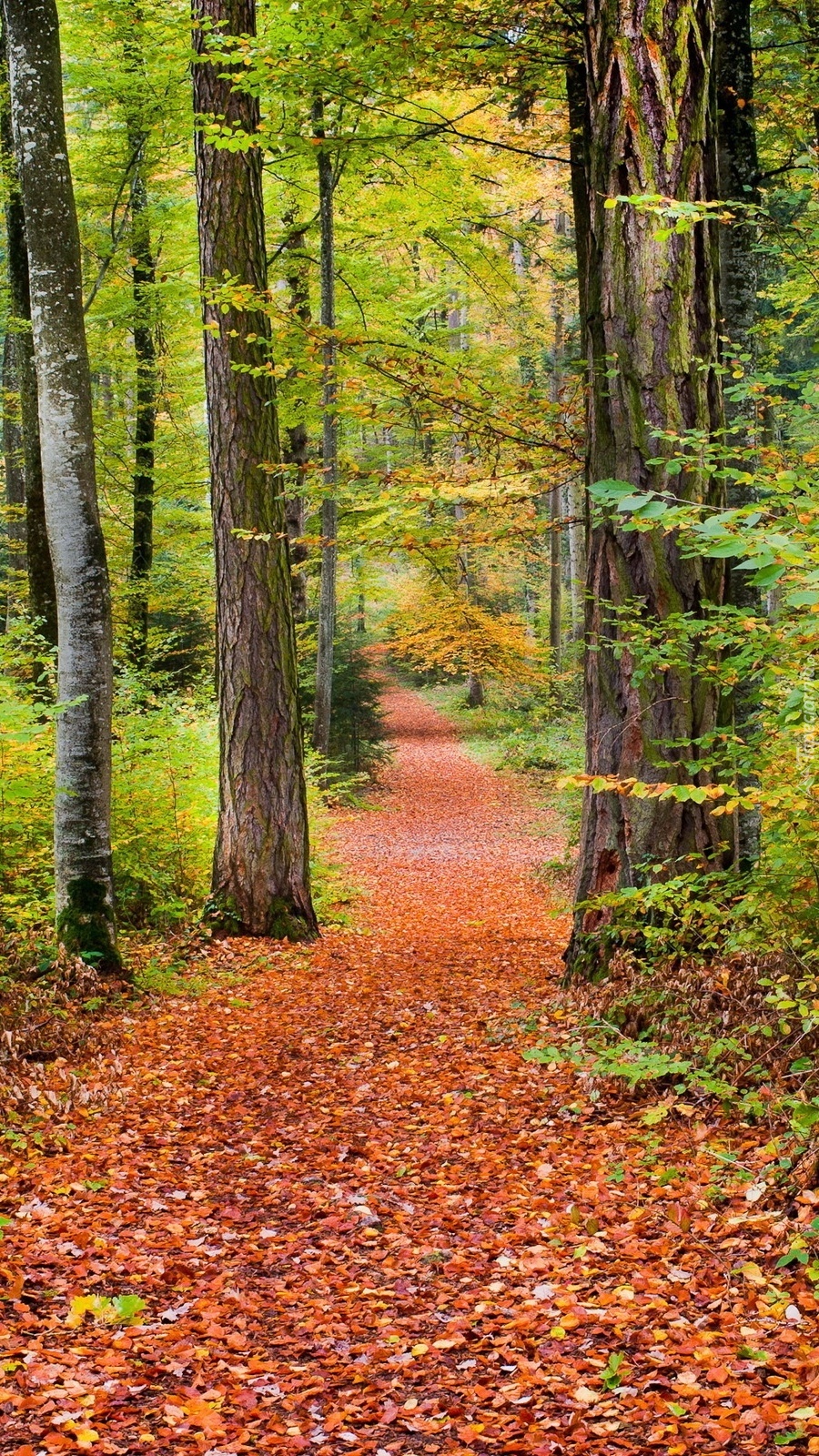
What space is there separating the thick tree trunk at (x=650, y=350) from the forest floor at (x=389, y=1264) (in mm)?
1447

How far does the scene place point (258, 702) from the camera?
7750 mm

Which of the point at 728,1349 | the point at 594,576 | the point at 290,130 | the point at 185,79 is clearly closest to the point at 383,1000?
the point at 594,576

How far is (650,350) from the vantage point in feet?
16.0

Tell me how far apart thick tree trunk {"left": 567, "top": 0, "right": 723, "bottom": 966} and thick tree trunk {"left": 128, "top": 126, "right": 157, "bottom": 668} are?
985 cm

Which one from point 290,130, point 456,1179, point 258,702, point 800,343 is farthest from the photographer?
point 800,343

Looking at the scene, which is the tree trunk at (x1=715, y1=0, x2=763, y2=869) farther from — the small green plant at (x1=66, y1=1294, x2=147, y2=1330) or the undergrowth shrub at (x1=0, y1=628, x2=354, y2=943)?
the small green plant at (x1=66, y1=1294, x2=147, y2=1330)

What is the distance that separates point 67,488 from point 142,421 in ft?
35.5

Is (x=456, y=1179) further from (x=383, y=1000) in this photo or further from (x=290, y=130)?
(x=290, y=130)

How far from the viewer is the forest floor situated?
8.10 ft

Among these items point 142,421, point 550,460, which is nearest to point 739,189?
point 550,460

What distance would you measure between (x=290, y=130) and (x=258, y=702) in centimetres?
424

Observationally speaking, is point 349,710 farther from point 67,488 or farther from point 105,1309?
point 105,1309

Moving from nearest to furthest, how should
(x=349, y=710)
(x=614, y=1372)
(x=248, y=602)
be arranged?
(x=614, y=1372) < (x=248, y=602) < (x=349, y=710)

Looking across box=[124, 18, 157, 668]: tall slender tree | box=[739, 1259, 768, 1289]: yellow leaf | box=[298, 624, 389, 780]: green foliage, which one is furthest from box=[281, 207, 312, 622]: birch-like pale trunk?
box=[739, 1259, 768, 1289]: yellow leaf
